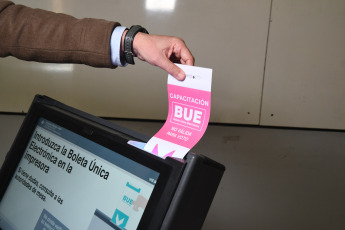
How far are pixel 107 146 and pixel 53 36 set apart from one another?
29 cm

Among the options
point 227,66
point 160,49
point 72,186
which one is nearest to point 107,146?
point 72,186

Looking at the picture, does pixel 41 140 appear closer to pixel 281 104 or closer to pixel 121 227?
pixel 121 227

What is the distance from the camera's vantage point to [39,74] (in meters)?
1.48

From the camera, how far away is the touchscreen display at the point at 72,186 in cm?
45

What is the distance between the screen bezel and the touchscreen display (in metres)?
0.01

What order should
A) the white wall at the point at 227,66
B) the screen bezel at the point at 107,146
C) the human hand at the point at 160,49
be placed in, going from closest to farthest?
the screen bezel at the point at 107,146 < the human hand at the point at 160,49 < the white wall at the point at 227,66

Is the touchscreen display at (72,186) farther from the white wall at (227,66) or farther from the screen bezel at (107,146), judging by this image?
the white wall at (227,66)

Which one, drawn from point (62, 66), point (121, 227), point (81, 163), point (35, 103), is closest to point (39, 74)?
point (62, 66)

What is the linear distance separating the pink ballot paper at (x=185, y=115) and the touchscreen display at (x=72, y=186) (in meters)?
0.04

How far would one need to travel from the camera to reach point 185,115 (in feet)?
1.48

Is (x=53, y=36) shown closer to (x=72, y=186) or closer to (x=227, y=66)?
(x=72, y=186)

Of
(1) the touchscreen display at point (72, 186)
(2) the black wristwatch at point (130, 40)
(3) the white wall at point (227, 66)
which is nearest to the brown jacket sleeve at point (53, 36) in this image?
(2) the black wristwatch at point (130, 40)

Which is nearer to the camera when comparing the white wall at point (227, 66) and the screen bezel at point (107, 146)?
the screen bezel at point (107, 146)

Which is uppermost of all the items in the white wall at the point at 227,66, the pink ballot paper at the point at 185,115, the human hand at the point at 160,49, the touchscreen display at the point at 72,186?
the white wall at the point at 227,66
